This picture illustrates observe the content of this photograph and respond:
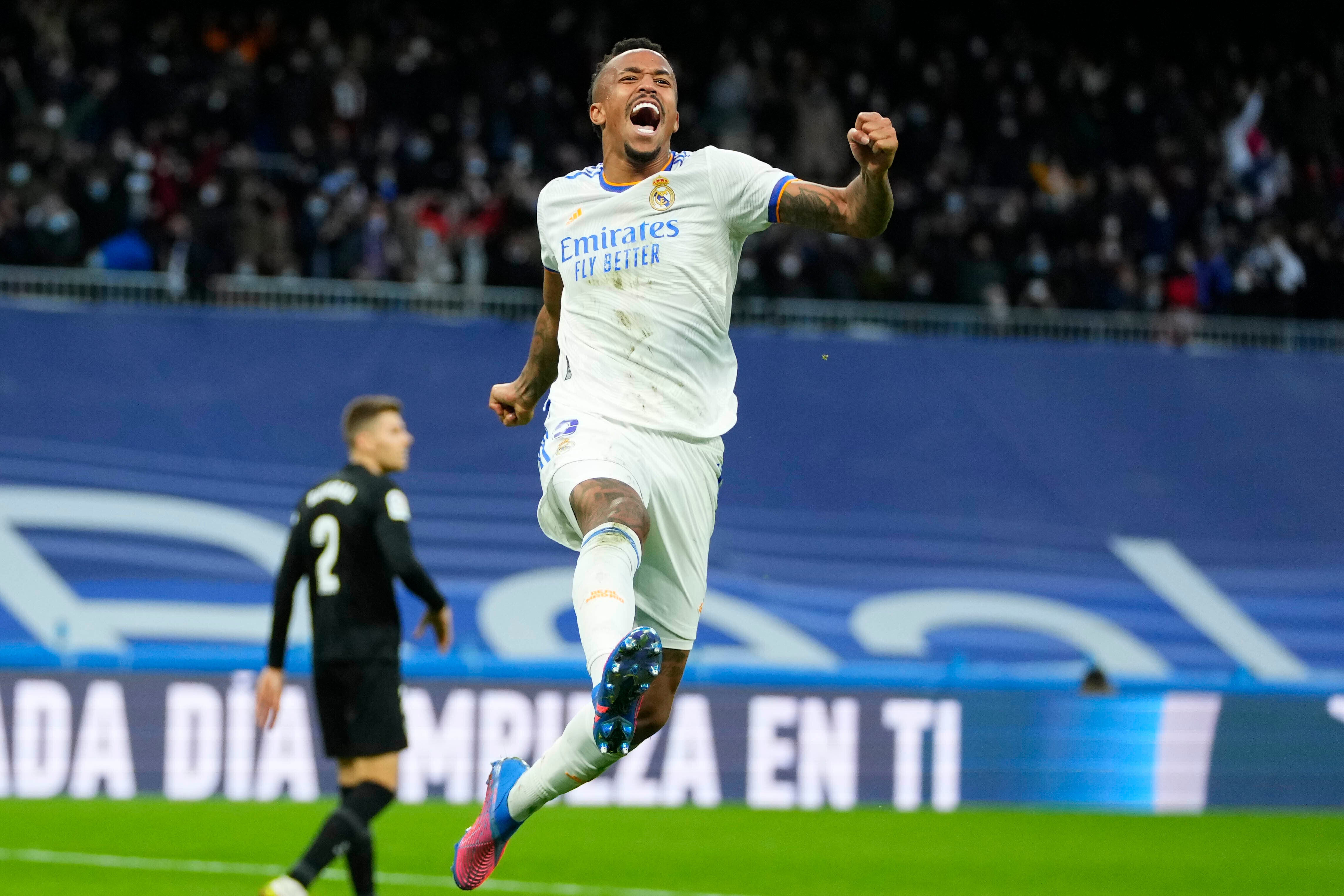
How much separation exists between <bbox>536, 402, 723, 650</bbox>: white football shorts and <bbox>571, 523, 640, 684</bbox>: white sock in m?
0.19

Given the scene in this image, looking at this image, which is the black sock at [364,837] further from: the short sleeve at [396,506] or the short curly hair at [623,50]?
the short curly hair at [623,50]

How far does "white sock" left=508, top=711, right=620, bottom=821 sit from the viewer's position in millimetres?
4938

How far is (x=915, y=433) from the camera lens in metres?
16.6

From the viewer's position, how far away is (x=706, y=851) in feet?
32.8

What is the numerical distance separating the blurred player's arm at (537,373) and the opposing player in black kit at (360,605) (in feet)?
6.13

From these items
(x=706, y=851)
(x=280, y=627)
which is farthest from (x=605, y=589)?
(x=706, y=851)

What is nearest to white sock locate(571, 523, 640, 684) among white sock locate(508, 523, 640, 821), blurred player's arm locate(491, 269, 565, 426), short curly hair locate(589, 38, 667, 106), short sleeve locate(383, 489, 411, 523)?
white sock locate(508, 523, 640, 821)

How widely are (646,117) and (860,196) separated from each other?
Answer: 744mm

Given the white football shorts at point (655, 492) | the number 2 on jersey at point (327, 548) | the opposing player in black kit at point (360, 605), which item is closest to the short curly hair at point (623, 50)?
the white football shorts at point (655, 492)

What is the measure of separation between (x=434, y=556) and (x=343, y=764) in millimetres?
8136

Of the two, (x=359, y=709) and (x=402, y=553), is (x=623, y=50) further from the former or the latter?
(x=359, y=709)

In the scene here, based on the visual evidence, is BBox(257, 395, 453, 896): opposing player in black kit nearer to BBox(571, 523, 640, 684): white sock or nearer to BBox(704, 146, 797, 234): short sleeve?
BBox(704, 146, 797, 234): short sleeve

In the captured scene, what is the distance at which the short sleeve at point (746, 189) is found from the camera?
5.06 m

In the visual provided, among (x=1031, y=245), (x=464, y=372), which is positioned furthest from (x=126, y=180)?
(x=1031, y=245)
